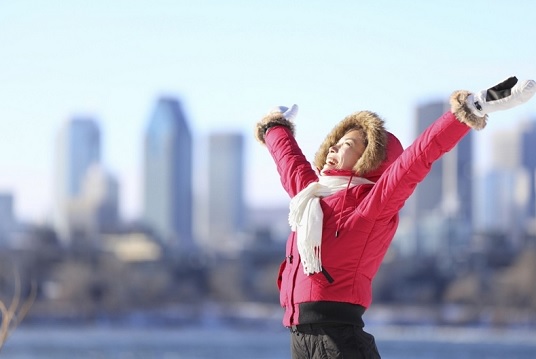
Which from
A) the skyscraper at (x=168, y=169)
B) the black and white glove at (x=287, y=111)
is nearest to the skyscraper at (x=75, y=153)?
the skyscraper at (x=168, y=169)

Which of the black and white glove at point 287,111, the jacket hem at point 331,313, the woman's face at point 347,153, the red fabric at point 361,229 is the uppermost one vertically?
the black and white glove at point 287,111

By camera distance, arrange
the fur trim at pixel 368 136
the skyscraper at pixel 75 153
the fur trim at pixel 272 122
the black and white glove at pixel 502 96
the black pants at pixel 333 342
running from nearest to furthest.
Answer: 1. the black and white glove at pixel 502 96
2. the black pants at pixel 333 342
3. the fur trim at pixel 368 136
4. the fur trim at pixel 272 122
5. the skyscraper at pixel 75 153

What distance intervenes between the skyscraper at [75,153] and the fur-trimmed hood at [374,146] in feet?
590

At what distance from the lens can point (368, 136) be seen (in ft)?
14.1

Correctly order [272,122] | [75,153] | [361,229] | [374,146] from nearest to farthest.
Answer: [361,229] < [374,146] < [272,122] < [75,153]

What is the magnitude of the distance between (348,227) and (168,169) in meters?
172

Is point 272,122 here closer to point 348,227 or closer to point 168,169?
point 348,227

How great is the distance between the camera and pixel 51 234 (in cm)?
11075

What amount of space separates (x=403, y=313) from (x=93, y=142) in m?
106

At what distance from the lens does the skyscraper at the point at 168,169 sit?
168 meters

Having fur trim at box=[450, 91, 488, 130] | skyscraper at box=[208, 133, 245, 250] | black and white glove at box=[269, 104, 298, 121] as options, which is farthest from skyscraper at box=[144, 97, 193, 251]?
fur trim at box=[450, 91, 488, 130]

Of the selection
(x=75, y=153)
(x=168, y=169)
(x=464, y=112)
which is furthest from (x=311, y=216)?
(x=75, y=153)

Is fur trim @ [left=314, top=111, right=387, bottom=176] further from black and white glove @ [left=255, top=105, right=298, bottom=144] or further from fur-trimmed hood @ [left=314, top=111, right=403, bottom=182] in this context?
black and white glove @ [left=255, top=105, right=298, bottom=144]

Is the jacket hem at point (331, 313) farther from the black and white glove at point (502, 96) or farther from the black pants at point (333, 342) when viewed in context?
the black and white glove at point (502, 96)
